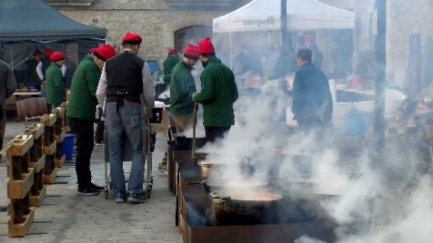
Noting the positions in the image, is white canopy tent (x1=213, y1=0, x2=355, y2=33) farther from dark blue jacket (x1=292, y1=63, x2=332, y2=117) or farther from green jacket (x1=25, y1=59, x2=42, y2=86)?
green jacket (x1=25, y1=59, x2=42, y2=86)

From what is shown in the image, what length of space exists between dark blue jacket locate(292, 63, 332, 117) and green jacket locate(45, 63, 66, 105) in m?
5.63

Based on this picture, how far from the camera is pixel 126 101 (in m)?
7.68

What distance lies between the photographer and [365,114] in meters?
9.84

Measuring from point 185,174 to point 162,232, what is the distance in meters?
0.52

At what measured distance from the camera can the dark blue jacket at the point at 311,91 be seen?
29.5 ft

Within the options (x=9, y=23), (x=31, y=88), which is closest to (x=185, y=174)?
(x=9, y=23)

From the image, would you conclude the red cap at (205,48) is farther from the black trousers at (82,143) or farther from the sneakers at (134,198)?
the sneakers at (134,198)

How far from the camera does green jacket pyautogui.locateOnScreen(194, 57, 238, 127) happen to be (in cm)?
802

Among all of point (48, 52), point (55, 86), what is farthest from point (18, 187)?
point (48, 52)

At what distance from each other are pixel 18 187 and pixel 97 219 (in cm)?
100

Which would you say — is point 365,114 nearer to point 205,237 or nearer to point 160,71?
point 205,237

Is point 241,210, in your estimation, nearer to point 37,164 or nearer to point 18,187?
point 18,187

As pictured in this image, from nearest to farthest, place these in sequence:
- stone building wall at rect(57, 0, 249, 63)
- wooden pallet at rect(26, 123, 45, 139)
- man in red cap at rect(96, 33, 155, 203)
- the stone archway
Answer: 1. wooden pallet at rect(26, 123, 45, 139)
2. man in red cap at rect(96, 33, 155, 203)
3. stone building wall at rect(57, 0, 249, 63)
4. the stone archway

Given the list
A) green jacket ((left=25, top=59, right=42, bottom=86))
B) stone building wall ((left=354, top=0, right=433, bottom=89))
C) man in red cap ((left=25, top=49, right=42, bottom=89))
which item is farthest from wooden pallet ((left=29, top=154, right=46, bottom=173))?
green jacket ((left=25, top=59, right=42, bottom=86))
